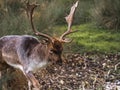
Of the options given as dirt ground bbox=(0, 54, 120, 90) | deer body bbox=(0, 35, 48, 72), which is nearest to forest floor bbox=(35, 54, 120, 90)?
dirt ground bbox=(0, 54, 120, 90)

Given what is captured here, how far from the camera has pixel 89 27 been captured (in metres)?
13.0

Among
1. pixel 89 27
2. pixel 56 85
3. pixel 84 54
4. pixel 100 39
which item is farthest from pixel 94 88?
pixel 89 27

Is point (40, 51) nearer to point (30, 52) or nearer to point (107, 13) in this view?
point (30, 52)

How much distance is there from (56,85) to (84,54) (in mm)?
2595

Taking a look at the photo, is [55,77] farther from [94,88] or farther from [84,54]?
[84,54]

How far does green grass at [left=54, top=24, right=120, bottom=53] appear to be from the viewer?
427 inches

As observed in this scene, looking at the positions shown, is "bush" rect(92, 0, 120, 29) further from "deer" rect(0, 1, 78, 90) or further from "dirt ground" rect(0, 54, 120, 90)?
"deer" rect(0, 1, 78, 90)

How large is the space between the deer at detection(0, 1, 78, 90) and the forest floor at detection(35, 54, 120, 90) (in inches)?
52.9

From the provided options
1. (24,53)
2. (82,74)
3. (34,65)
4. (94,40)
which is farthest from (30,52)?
(94,40)

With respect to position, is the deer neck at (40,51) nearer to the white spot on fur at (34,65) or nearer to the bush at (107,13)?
the white spot on fur at (34,65)

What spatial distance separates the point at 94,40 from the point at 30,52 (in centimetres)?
580

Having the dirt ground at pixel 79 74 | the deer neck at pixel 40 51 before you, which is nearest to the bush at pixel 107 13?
the dirt ground at pixel 79 74

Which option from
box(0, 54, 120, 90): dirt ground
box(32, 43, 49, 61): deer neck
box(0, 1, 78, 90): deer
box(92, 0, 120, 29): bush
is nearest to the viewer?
box(0, 1, 78, 90): deer

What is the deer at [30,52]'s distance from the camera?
5566mm
